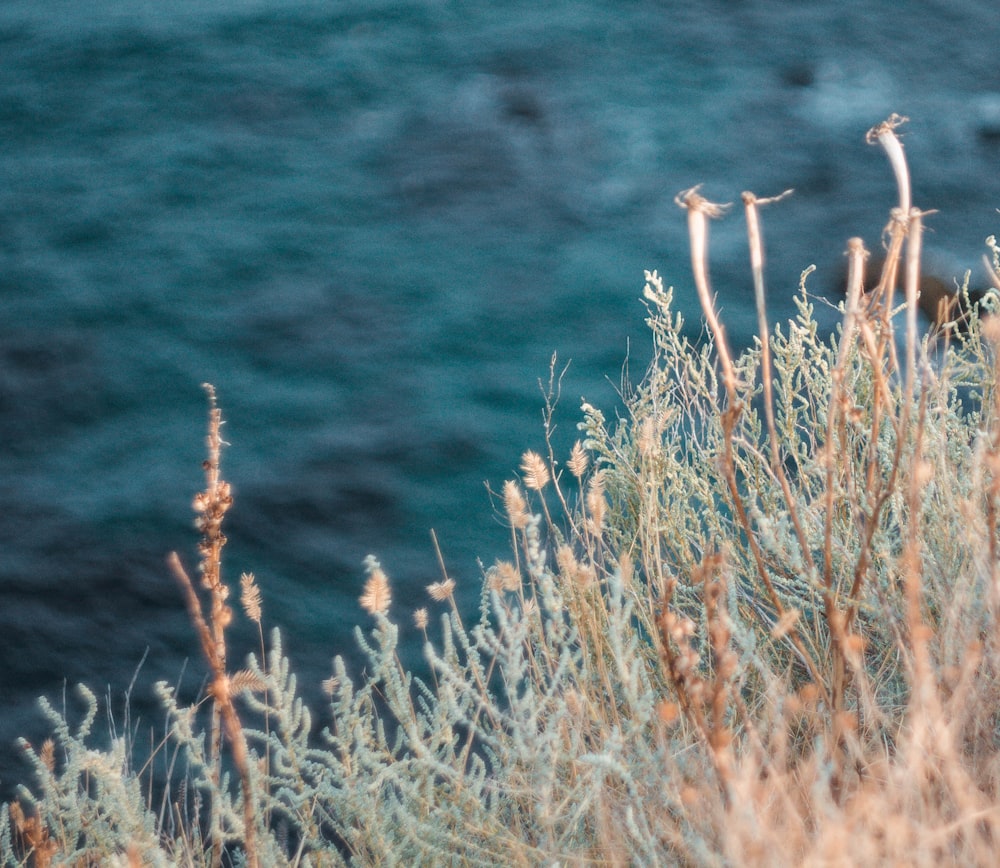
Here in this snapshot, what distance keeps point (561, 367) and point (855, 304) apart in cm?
524

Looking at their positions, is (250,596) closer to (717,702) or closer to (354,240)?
(717,702)

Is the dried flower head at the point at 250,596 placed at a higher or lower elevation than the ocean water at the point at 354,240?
higher

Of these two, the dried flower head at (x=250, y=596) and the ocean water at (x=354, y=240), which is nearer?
the dried flower head at (x=250, y=596)

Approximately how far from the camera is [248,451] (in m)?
6.57

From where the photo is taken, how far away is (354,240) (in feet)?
26.9

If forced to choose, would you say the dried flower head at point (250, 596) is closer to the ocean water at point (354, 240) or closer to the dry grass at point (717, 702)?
the dry grass at point (717, 702)

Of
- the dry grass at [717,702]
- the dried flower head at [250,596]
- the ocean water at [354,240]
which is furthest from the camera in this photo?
Result: the ocean water at [354,240]

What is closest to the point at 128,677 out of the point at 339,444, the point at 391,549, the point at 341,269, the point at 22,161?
the point at 391,549

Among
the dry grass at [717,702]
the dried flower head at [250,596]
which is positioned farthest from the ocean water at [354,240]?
the dried flower head at [250,596]

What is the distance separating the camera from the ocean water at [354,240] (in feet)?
19.1

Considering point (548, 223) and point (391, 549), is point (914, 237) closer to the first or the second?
point (391, 549)

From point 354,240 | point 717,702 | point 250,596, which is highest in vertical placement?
point 717,702

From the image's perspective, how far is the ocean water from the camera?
582 centimetres

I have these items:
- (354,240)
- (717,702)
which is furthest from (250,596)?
(354,240)
